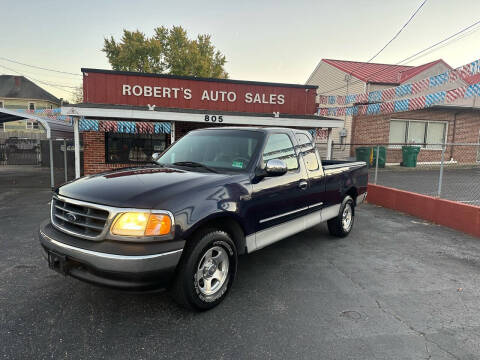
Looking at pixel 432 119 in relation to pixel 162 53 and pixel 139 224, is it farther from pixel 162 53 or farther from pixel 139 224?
pixel 162 53

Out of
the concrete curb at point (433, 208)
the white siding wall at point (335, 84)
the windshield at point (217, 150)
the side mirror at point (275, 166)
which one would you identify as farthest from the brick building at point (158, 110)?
the side mirror at point (275, 166)

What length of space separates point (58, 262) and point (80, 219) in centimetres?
43

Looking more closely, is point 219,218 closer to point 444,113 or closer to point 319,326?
point 319,326

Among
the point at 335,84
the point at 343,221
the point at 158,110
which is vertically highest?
the point at 335,84

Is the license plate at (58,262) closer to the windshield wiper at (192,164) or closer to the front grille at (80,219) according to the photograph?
the front grille at (80,219)

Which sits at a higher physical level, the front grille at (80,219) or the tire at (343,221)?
the front grille at (80,219)

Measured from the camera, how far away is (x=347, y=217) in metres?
5.83

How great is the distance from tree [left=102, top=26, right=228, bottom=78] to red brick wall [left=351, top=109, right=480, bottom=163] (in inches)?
804

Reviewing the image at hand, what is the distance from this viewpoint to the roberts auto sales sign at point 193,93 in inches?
472

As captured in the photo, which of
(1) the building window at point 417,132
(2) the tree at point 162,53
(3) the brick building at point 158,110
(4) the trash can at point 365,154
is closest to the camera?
(3) the brick building at point 158,110

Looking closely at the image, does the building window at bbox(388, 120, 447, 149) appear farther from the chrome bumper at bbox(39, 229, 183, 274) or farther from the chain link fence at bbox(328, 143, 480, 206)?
the chrome bumper at bbox(39, 229, 183, 274)

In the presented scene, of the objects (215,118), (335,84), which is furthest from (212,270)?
(335,84)

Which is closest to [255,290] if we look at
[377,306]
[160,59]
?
[377,306]

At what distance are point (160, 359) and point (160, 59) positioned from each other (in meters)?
36.9
